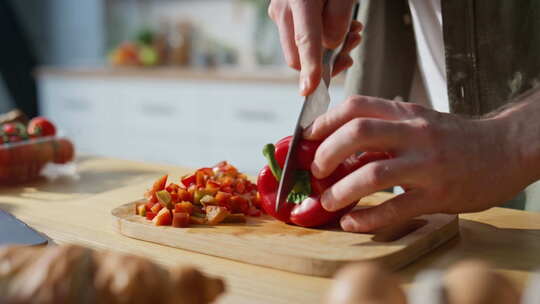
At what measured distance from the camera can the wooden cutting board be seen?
84 centimetres

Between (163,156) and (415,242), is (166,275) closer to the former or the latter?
(415,242)

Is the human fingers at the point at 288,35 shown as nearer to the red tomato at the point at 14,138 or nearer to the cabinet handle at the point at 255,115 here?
the red tomato at the point at 14,138

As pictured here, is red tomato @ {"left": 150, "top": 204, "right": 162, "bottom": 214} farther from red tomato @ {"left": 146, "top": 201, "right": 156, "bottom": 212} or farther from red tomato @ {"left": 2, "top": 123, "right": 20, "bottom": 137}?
red tomato @ {"left": 2, "top": 123, "right": 20, "bottom": 137}

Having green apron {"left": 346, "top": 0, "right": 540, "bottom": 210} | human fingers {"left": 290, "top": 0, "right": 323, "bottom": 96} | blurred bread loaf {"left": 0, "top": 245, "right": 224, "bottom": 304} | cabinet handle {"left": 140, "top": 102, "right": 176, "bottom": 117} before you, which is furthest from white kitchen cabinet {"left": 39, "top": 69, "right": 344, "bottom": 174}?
blurred bread loaf {"left": 0, "top": 245, "right": 224, "bottom": 304}

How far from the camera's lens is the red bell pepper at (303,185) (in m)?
0.99

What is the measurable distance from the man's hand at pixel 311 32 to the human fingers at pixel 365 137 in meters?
0.17

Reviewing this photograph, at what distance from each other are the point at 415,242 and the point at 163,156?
2.94 meters

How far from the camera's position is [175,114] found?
11.9 feet

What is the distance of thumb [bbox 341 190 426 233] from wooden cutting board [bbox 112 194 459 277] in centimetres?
2

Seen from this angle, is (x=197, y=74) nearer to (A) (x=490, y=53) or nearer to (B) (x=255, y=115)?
(B) (x=255, y=115)

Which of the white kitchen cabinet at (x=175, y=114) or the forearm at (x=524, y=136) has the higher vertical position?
the forearm at (x=524, y=136)

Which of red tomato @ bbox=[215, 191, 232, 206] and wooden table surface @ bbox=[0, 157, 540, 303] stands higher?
red tomato @ bbox=[215, 191, 232, 206]

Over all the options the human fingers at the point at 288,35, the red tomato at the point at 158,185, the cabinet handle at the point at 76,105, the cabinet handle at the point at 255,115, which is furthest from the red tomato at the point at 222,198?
the cabinet handle at the point at 76,105

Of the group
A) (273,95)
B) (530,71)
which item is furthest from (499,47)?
(273,95)
